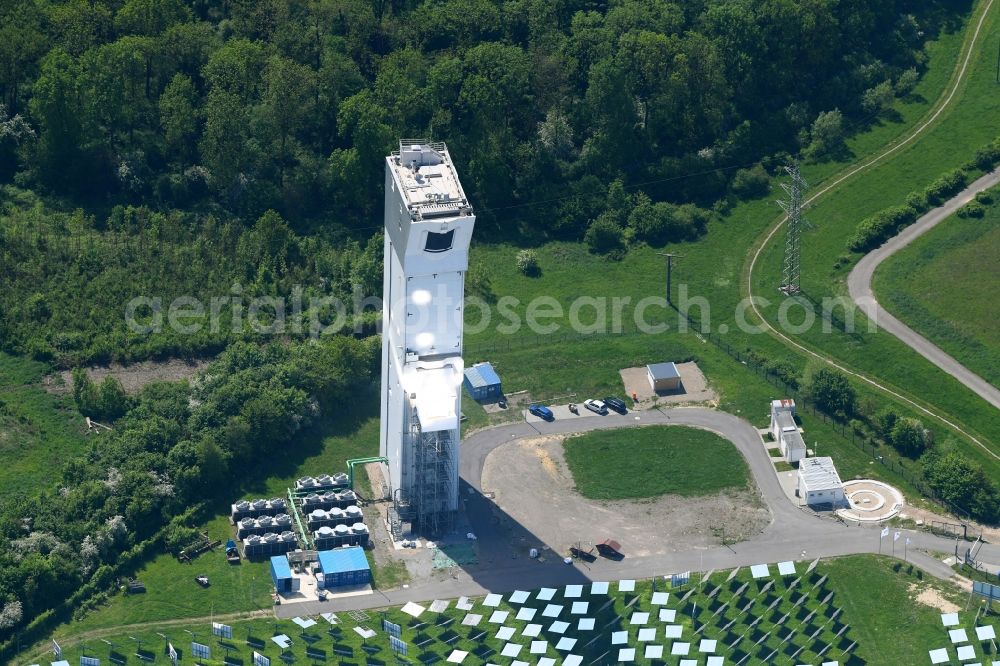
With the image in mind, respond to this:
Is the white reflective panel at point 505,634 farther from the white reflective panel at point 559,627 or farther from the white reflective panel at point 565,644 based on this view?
the white reflective panel at point 565,644

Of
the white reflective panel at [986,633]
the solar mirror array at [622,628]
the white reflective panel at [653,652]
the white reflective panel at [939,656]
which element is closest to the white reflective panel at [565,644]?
the solar mirror array at [622,628]

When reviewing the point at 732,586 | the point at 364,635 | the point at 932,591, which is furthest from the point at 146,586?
the point at 932,591

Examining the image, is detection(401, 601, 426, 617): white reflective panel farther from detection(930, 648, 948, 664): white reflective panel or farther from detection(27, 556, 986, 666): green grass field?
detection(930, 648, 948, 664): white reflective panel

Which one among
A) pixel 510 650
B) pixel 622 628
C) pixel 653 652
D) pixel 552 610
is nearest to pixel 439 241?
pixel 552 610

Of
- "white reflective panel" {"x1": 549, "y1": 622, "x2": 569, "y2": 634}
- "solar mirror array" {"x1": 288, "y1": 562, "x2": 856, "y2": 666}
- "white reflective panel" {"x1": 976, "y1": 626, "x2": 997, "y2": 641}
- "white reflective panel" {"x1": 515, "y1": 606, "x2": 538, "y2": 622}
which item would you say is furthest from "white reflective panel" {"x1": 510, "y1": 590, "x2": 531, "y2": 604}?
"white reflective panel" {"x1": 976, "y1": 626, "x2": 997, "y2": 641}

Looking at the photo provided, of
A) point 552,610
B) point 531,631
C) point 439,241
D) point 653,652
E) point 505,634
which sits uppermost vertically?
point 439,241

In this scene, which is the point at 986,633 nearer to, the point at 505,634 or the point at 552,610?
the point at 552,610

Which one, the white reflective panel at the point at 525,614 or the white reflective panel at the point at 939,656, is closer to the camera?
the white reflective panel at the point at 939,656
